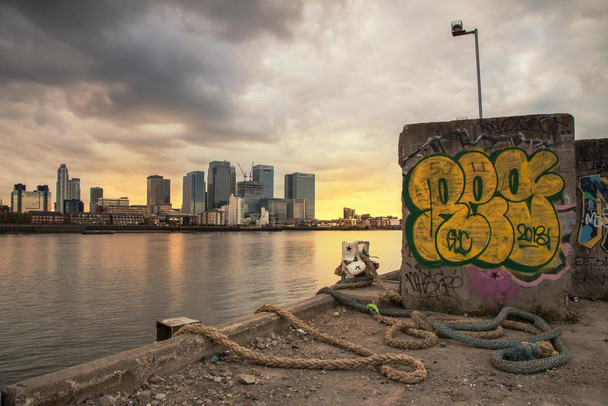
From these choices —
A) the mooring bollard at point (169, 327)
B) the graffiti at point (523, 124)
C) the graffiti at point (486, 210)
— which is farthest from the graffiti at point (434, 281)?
the mooring bollard at point (169, 327)

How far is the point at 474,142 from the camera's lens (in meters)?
7.05

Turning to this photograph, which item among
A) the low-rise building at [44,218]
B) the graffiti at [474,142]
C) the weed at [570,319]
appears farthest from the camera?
the low-rise building at [44,218]

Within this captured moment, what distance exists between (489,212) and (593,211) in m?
3.14

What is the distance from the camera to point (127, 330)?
13250 mm

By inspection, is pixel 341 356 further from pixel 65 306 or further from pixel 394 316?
pixel 65 306

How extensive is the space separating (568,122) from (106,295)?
Answer: 20.4m

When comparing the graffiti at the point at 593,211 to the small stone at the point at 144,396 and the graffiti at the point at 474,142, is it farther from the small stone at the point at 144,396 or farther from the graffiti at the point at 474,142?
the small stone at the point at 144,396

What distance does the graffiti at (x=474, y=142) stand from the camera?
22.2 ft

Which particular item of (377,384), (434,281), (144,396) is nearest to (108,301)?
(434,281)

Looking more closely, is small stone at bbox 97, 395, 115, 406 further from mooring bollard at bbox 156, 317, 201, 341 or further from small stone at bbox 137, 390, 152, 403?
mooring bollard at bbox 156, 317, 201, 341

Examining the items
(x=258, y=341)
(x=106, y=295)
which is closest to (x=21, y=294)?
(x=106, y=295)

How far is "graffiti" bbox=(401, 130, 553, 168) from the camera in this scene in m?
6.76

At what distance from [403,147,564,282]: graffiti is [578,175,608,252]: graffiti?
7.98 feet

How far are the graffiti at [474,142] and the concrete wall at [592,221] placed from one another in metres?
2.53
